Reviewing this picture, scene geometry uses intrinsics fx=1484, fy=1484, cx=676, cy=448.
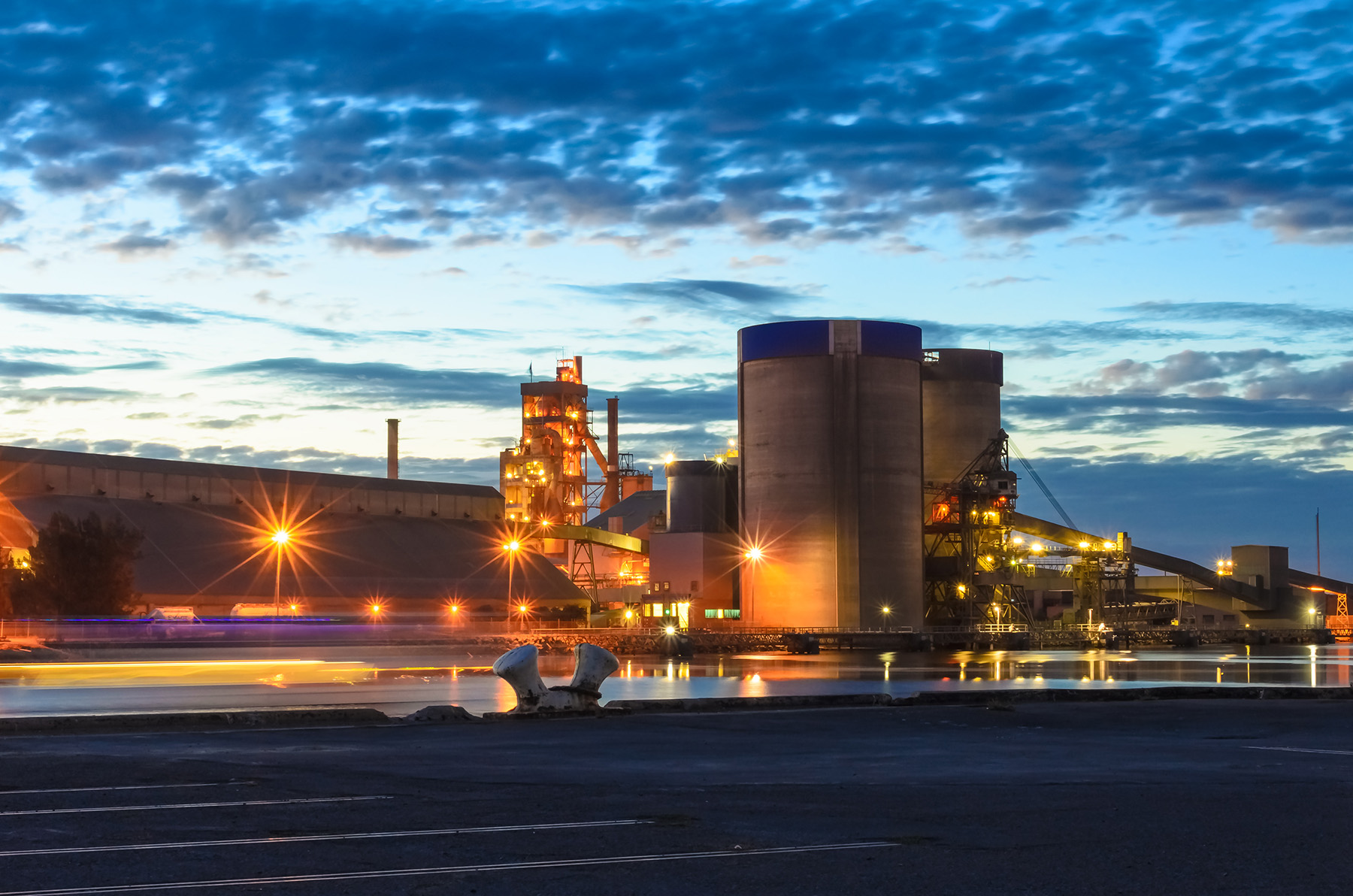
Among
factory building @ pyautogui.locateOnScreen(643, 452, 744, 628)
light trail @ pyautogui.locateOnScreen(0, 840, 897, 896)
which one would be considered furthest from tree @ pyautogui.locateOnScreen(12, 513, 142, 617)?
light trail @ pyautogui.locateOnScreen(0, 840, 897, 896)

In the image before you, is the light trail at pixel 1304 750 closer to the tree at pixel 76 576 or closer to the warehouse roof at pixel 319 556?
the tree at pixel 76 576

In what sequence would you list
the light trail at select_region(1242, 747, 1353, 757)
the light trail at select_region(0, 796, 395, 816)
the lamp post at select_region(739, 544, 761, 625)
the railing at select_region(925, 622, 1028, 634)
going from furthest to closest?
the lamp post at select_region(739, 544, 761, 625)
the railing at select_region(925, 622, 1028, 634)
the light trail at select_region(1242, 747, 1353, 757)
the light trail at select_region(0, 796, 395, 816)

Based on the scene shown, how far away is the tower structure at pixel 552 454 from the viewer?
161875 millimetres

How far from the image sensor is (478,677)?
4806 centimetres

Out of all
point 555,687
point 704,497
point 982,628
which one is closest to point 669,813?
point 555,687

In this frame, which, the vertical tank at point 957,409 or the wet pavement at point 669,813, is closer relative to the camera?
the wet pavement at point 669,813

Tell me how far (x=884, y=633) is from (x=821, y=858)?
9584 centimetres

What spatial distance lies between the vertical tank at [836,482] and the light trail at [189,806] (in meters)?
97.8

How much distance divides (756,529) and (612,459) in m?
67.3

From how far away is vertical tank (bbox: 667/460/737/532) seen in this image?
126 metres

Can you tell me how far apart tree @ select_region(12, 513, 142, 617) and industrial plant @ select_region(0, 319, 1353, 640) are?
790 cm

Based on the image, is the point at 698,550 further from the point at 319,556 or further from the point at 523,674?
the point at 523,674

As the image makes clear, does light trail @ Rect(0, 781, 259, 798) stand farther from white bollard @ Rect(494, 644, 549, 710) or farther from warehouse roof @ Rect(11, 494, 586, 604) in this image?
warehouse roof @ Rect(11, 494, 586, 604)

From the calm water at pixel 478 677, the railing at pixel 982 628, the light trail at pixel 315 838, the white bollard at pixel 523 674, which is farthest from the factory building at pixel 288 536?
the light trail at pixel 315 838
